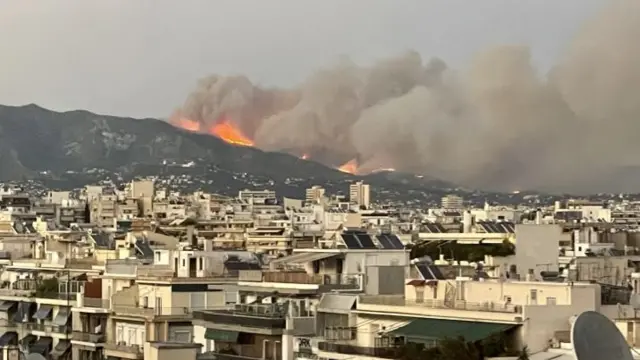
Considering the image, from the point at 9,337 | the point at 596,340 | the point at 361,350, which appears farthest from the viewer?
the point at 9,337

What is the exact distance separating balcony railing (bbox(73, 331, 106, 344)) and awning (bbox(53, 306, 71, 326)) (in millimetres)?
2138

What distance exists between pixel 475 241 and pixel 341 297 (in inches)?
2214

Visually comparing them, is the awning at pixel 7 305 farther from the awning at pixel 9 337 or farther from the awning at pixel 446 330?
the awning at pixel 446 330

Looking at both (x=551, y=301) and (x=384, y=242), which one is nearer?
(x=551, y=301)

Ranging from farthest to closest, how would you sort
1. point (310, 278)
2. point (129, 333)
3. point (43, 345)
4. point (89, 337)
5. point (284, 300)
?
point (43, 345) < point (89, 337) < point (129, 333) < point (310, 278) < point (284, 300)

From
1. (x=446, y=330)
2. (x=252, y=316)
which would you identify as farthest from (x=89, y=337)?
(x=446, y=330)

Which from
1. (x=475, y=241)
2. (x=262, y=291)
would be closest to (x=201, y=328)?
(x=262, y=291)

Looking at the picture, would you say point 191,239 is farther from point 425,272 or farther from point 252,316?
point 425,272

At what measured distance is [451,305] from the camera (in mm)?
32125

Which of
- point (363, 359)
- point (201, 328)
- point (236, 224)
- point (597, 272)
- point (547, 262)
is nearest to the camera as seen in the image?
point (363, 359)

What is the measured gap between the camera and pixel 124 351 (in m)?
45.5

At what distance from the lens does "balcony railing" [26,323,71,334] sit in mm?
53469

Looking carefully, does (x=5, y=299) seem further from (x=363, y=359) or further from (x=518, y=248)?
(x=363, y=359)

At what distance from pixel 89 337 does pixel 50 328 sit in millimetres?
5074
